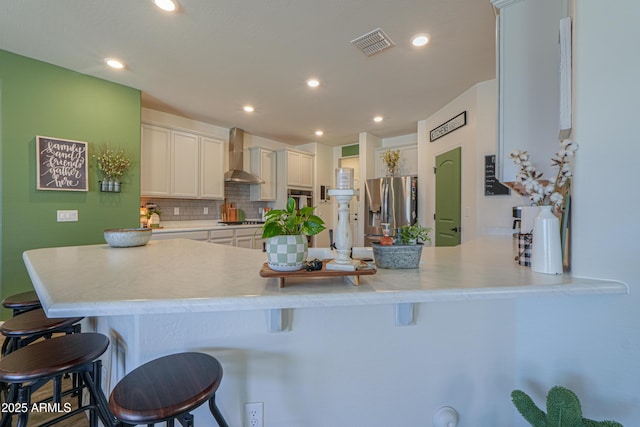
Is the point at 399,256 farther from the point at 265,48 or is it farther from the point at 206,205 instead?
the point at 206,205

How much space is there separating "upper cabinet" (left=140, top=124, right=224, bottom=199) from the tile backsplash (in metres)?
0.34

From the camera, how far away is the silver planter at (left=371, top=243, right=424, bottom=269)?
1.15m

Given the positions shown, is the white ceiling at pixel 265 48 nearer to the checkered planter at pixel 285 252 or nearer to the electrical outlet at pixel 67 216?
the electrical outlet at pixel 67 216

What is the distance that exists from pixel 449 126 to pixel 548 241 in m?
3.06

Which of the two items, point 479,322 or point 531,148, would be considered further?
point 531,148

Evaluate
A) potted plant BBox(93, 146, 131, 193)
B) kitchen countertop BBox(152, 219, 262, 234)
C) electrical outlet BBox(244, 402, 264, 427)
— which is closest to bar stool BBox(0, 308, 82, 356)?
electrical outlet BBox(244, 402, 264, 427)

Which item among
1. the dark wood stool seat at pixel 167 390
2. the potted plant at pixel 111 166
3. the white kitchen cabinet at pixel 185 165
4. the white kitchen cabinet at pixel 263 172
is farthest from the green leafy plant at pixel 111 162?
the dark wood stool seat at pixel 167 390

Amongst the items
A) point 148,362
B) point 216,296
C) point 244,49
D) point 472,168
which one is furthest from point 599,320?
point 244,49

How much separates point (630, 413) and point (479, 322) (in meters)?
0.54

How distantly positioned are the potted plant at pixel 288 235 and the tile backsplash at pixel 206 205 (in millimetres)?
3671

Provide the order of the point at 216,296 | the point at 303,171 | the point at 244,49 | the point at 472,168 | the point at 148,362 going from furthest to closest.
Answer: the point at 303,171 < the point at 472,168 < the point at 244,49 < the point at 148,362 < the point at 216,296

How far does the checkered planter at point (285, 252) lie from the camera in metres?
0.91

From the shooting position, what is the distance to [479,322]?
47.5 inches

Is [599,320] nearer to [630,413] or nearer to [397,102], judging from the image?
[630,413]
